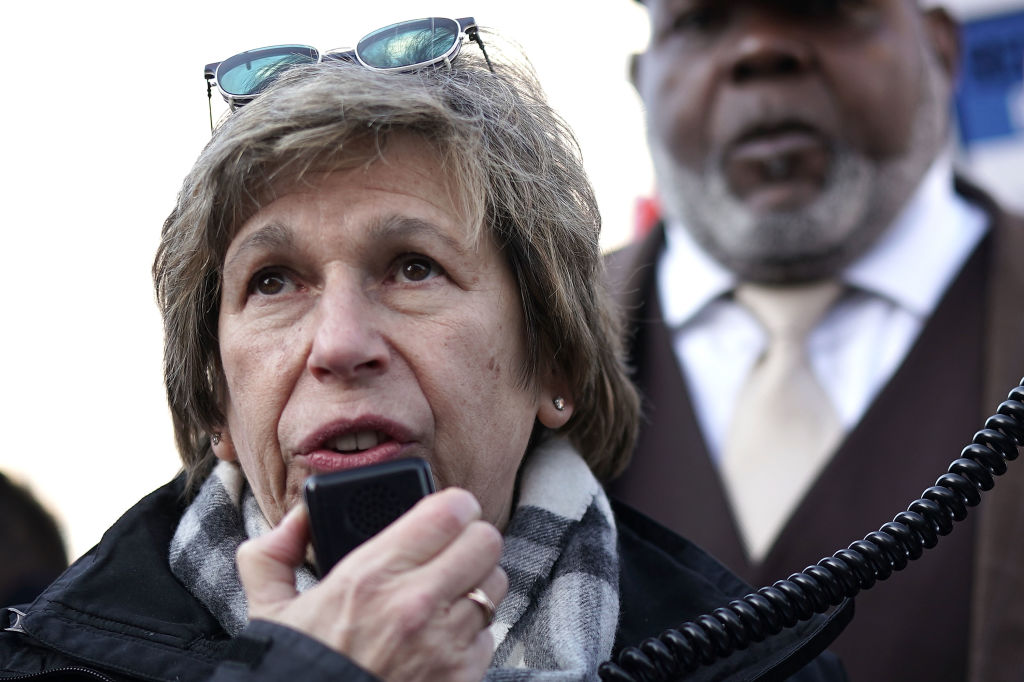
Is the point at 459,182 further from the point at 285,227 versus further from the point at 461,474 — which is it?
the point at 461,474

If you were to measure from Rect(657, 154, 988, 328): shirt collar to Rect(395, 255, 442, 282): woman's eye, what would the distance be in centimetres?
217

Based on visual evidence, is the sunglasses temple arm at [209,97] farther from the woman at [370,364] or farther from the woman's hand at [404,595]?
the woman's hand at [404,595]

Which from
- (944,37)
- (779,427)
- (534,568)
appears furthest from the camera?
(944,37)

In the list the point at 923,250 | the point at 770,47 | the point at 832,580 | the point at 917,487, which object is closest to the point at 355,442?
the point at 832,580

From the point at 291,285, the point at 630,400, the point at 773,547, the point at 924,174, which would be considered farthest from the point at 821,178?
the point at 291,285

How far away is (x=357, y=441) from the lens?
77.3 inches

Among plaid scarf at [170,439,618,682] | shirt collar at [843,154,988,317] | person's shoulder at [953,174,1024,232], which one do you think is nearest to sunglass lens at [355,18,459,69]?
plaid scarf at [170,439,618,682]

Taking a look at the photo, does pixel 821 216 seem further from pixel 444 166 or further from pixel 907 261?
pixel 444 166

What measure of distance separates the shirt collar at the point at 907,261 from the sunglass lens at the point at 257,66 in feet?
7.18

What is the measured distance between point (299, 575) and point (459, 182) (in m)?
0.74

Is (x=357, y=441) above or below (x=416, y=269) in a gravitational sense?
below

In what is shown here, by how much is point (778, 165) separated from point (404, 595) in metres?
2.98

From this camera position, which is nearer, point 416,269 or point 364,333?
point 364,333

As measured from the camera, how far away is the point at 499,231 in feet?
7.30
